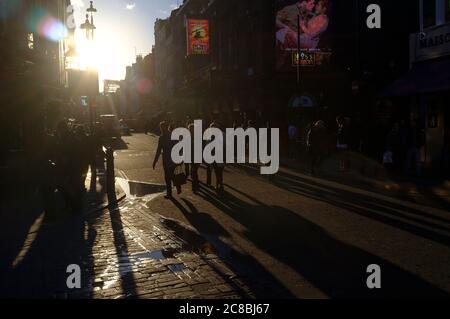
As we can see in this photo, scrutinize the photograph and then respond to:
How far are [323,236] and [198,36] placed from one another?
108 feet

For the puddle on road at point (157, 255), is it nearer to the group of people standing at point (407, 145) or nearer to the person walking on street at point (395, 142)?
the group of people standing at point (407, 145)

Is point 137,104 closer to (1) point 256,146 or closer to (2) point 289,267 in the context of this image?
(1) point 256,146

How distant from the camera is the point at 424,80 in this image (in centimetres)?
1678

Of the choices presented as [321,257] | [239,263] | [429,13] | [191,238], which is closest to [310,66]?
[429,13]


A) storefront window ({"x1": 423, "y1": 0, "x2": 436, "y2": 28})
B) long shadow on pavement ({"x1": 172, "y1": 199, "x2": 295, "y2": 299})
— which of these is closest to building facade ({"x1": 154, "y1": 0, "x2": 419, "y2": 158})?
storefront window ({"x1": 423, "y1": 0, "x2": 436, "y2": 28})

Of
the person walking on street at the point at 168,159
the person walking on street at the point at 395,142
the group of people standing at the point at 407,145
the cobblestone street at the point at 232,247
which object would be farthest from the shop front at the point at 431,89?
the person walking on street at the point at 168,159

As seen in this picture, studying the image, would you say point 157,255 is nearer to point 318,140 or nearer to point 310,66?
point 318,140

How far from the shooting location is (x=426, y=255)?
259 inches

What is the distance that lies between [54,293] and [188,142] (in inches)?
340

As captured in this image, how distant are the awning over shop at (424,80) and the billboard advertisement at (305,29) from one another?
35.7 feet

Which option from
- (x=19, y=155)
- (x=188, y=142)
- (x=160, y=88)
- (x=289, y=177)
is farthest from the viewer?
(x=160, y=88)

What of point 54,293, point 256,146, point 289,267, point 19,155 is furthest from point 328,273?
point 256,146

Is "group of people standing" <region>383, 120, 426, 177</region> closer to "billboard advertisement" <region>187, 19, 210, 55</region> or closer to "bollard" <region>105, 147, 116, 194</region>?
"bollard" <region>105, 147, 116, 194</region>

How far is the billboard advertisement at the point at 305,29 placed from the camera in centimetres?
2845
